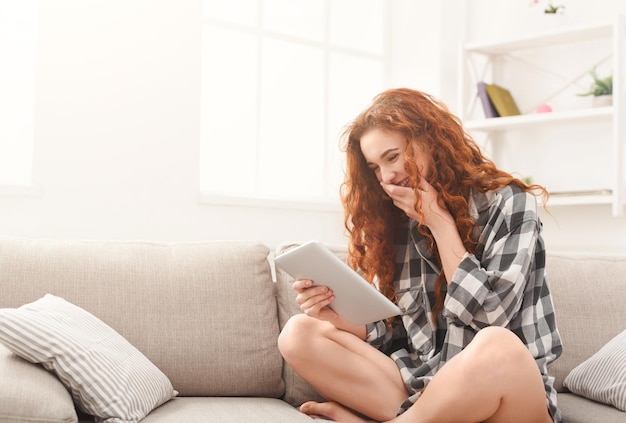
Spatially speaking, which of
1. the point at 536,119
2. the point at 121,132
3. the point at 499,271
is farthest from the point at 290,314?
the point at 536,119

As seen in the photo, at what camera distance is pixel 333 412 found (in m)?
1.96

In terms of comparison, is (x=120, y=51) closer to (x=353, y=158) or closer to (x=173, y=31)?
(x=173, y=31)

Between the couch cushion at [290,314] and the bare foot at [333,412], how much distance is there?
0.50 feet

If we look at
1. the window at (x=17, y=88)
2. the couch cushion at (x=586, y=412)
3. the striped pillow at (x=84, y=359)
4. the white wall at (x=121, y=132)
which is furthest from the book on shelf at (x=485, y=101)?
the striped pillow at (x=84, y=359)

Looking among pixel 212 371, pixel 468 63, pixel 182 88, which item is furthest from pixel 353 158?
pixel 468 63

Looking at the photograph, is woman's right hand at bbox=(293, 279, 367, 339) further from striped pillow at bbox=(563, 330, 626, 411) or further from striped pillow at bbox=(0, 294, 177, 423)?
striped pillow at bbox=(563, 330, 626, 411)

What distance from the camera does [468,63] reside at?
3.87 m

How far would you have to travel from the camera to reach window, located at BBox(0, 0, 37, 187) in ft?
9.39

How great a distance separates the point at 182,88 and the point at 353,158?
4.06 feet

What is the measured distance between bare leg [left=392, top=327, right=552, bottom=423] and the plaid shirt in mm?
125

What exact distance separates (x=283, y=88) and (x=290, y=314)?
5.62ft

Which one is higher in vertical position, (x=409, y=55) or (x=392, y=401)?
(x=409, y=55)

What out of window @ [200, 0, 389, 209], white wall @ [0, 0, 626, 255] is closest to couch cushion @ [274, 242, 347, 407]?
white wall @ [0, 0, 626, 255]

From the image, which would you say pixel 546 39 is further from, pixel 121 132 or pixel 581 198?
pixel 121 132
